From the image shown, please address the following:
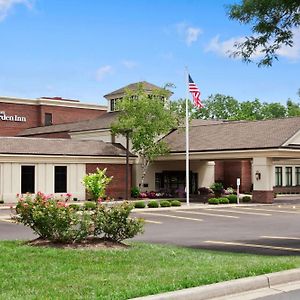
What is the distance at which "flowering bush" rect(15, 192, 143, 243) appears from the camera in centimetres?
1266

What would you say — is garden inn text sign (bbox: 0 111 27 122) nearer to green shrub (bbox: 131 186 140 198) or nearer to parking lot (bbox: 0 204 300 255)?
green shrub (bbox: 131 186 140 198)

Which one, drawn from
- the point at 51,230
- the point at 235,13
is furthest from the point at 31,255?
the point at 235,13

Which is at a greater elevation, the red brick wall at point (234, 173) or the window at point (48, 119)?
the window at point (48, 119)

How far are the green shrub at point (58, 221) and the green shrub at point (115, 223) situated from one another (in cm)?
28

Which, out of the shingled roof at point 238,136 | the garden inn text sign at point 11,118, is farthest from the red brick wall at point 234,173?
the garden inn text sign at point 11,118

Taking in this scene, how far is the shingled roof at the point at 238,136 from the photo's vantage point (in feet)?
131

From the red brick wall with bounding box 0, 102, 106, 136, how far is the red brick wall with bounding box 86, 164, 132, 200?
17934mm

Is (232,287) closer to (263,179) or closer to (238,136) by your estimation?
(263,179)

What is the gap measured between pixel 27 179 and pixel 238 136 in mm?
15760

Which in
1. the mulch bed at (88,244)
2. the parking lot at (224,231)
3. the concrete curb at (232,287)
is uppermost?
the mulch bed at (88,244)

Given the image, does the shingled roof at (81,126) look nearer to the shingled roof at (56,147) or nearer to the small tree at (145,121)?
the shingled roof at (56,147)

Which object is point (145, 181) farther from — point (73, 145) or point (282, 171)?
point (282, 171)

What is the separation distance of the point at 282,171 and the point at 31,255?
47.4 meters

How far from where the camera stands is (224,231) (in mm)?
20328
